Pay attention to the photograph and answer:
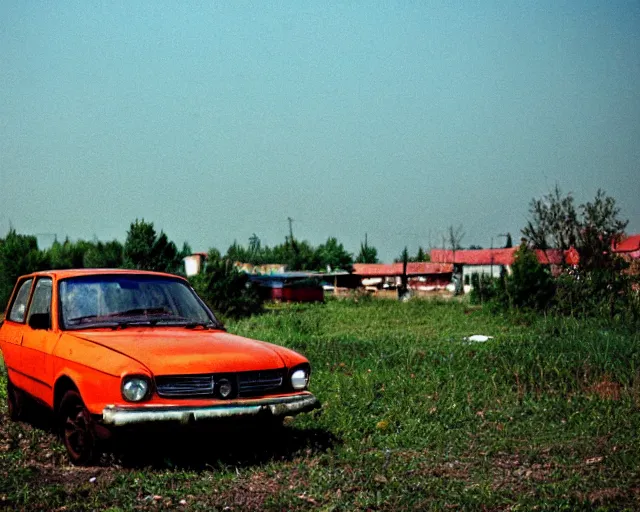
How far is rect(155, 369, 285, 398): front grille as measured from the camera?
6.30 metres

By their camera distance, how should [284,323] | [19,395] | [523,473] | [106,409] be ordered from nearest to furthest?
[106,409] < [523,473] < [19,395] < [284,323]

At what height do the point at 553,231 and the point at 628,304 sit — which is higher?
the point at 553,231

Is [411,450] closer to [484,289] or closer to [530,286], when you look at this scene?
[530,286]

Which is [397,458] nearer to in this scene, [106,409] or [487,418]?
[487,418]

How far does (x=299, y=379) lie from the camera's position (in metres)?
7.00

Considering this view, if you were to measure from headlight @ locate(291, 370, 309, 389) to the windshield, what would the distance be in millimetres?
1237

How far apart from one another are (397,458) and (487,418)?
2.10 m

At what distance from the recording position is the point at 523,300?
88.8 ft

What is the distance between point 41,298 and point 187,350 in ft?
8.02

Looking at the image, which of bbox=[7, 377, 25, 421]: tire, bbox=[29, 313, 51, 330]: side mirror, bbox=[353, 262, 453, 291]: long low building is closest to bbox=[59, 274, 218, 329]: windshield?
bbox=[29, 313, 51, 330]: side mirror

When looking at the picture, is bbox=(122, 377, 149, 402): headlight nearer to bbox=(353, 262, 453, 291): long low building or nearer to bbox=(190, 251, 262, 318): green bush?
bbox=(190, 251, 262, 318): green bush

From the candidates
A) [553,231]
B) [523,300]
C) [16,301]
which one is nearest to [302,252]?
[553,231]

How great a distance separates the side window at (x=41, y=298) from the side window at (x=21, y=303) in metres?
0.27

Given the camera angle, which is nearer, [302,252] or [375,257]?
[302,252]
